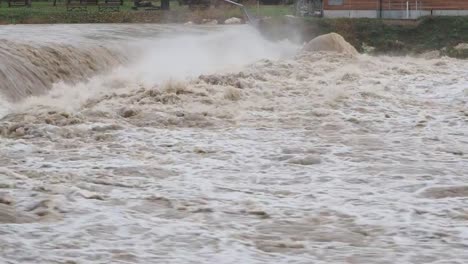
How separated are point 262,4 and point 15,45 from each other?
116 ft

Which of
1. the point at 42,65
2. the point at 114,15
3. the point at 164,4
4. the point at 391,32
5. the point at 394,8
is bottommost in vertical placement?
the point at 42,65

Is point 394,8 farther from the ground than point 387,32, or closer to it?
farther from the ground

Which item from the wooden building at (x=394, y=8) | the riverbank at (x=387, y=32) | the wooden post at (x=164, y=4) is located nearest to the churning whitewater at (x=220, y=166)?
the riverbank at (x=387, y=32)

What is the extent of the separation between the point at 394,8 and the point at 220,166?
25573mm

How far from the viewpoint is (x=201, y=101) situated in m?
11.9

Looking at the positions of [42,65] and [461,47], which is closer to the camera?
[42,65]

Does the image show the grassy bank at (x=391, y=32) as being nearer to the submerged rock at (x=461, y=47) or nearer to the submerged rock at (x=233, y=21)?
the submerged rock at (x=461, y=47)

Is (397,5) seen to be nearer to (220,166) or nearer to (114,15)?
(114,15)

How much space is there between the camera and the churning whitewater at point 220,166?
17.6 ft

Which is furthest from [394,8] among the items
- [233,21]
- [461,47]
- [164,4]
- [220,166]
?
[220,166]

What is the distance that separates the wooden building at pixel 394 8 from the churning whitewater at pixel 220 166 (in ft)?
50.2

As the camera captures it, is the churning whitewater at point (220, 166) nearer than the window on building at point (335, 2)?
Yes

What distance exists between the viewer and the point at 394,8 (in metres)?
31.6

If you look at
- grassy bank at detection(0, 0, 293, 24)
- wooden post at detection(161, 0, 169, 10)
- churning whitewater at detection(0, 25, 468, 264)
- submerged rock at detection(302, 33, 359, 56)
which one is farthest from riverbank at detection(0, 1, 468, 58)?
churning whitewater at detection(0, 25, 468, 264)
